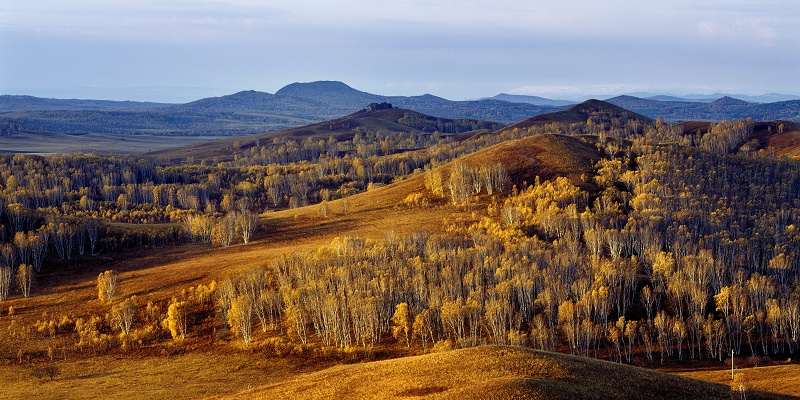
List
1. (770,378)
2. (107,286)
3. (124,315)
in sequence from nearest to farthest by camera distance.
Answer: (770,378), (124,315), (107,286)

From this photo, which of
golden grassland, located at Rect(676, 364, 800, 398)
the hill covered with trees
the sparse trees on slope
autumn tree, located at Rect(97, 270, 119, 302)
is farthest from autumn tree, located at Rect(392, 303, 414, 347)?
autumn tree, located at Rect(97, 270, 119, 302)

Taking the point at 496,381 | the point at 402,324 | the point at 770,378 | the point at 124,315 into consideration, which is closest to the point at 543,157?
the point at 402,324

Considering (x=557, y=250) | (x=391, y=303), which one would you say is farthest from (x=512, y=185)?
(x=391, y=303)

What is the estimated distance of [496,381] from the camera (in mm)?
54438

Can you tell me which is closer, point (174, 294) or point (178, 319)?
point (178, 319)

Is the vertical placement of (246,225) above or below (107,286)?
above

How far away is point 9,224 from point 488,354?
12589 centimetres

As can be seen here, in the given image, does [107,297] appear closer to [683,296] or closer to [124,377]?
[124,377]

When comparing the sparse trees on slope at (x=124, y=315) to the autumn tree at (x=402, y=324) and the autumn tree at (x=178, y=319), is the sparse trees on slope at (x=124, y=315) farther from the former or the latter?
the autumn tree at (x=402, y=324)

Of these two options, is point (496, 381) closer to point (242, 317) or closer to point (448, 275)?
point (448, 275)

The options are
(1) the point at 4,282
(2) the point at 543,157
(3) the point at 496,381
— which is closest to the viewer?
(3) the point at 496,381

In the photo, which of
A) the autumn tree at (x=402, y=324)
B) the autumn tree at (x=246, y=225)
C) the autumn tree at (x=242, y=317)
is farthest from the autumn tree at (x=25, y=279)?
the autumn tree at (x=402, y=324)

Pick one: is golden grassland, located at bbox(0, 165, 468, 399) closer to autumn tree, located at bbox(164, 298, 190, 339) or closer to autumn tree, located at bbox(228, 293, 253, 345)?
autumn tree, located at bbox(228, 293, 253, 345)

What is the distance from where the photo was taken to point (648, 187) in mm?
152375
